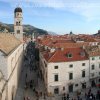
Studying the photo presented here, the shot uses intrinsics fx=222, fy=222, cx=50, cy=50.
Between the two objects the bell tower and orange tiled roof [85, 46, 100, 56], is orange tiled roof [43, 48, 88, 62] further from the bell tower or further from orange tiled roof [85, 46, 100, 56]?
the bell tower

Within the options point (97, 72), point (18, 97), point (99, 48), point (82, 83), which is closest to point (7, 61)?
point (18, 97)

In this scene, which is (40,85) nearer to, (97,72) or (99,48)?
(97,72)

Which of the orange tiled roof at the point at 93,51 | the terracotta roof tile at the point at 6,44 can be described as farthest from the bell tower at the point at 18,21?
the terracotta roof tile at the point at 6,44

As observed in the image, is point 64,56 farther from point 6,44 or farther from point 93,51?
point 6,44

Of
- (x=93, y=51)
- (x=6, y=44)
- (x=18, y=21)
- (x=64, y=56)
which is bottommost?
(x=64, y=56)

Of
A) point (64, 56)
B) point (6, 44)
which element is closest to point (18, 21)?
point (64, 56)

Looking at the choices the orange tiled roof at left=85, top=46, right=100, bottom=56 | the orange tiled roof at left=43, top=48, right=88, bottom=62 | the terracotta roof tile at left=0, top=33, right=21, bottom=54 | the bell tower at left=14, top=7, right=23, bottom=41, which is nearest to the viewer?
the terracotta roof tile at left=0, top=33, right=21, bottom=54

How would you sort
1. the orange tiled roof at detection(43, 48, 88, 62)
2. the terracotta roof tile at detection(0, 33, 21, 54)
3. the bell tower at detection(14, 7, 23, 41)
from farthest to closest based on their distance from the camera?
the bell tower at detection(14, 7, 23, 41), the orange tiled roof at detection(43, 48, 88, 62), the terracotta roof tile at detection(0, 33, 21, 54)

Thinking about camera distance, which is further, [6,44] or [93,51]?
[93,51]

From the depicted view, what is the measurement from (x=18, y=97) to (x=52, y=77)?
25.9 ft

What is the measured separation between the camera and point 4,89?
27.1 metres

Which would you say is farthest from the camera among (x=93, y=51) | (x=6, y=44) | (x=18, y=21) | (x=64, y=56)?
(x=18, y=21)

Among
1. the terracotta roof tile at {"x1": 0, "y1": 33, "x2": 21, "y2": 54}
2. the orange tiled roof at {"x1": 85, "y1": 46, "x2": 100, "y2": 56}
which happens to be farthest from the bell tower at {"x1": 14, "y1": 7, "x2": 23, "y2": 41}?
the terracotta roof tile at {"x1": 0, "y1": 33, "x2": 21, "y2": 54}

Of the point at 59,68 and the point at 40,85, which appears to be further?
the point at 40,85
